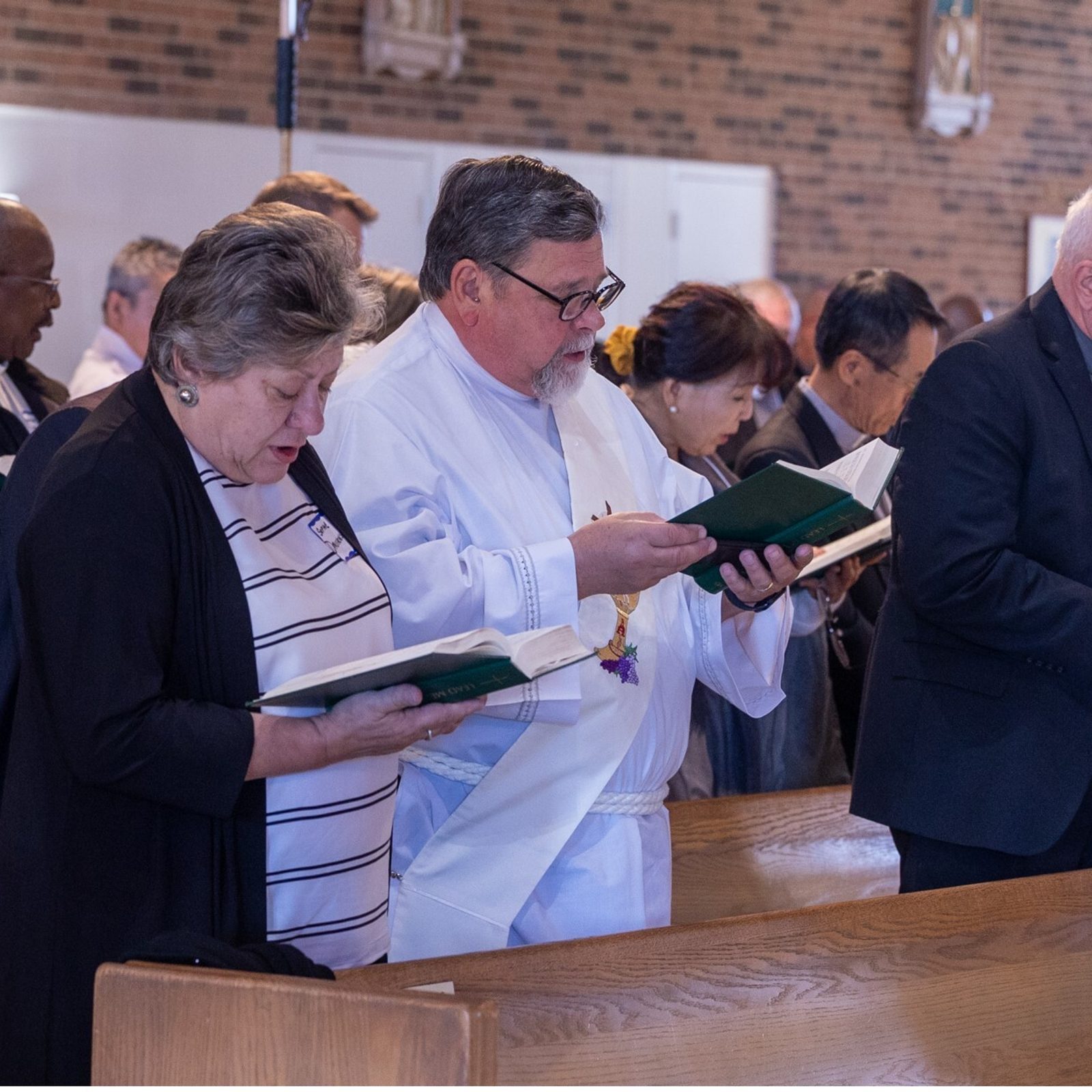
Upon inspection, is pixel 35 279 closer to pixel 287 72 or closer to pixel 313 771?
pixel 287 72

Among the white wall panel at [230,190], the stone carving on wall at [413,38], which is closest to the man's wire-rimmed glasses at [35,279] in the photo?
the white wall panel at [230,190]

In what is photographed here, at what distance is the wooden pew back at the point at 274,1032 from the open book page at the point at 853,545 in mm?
2263

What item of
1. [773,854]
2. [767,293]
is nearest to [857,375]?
[773,854]

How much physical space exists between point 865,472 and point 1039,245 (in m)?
8.51

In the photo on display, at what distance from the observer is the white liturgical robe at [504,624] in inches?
96.4

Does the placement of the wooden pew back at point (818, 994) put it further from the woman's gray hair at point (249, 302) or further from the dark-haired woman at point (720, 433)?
the dark-haired woman at point (720, 433)

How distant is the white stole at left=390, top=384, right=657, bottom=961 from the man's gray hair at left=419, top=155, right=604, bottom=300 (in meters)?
0.62

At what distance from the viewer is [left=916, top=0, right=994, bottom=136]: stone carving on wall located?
9.72 meters

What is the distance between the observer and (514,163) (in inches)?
102

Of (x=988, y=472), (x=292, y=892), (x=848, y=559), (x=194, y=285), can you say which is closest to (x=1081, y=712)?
(x=988, y=472)

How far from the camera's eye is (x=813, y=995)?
245 cm

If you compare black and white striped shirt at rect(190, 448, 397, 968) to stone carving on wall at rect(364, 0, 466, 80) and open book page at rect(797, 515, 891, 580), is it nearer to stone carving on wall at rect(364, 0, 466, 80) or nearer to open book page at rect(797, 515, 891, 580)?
open book page at rect(797, 515, 891, 580)

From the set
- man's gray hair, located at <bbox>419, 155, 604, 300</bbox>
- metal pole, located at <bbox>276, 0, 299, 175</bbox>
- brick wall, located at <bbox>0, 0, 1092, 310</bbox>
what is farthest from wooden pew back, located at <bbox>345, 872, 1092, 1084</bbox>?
brick wall, located at <bbox>0, 0, 1092, 310</bbox>

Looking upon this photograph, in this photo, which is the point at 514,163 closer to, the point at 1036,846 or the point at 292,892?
the point at 292,892
